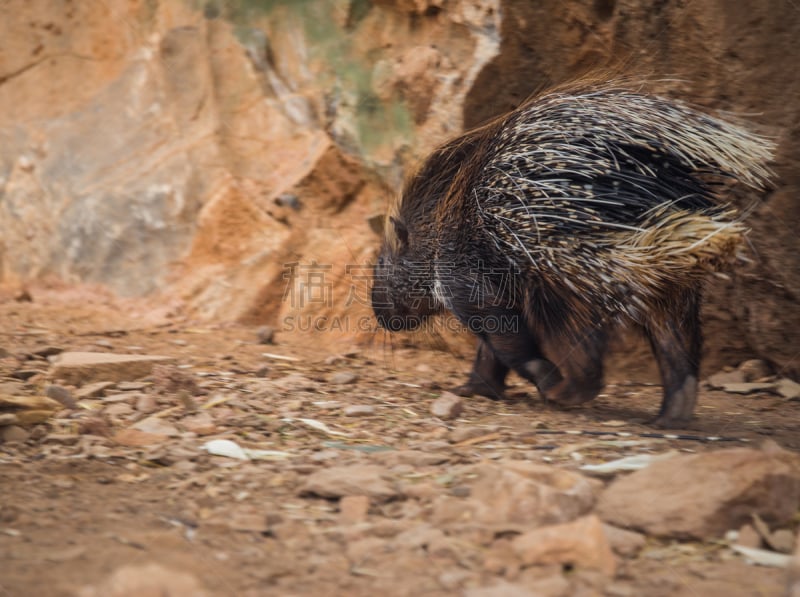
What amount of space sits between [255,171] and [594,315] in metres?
2.69

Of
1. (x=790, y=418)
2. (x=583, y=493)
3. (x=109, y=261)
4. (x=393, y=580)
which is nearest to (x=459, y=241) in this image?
(x=790, y=418)

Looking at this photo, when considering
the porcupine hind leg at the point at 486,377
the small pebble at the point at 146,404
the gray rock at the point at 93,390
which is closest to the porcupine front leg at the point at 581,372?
the porcupine hind leg at the point at 486,377

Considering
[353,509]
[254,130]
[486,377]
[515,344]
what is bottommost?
[353,509]

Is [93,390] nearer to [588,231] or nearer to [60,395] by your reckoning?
[60,395]

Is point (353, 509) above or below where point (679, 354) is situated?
below

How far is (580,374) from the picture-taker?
318cm

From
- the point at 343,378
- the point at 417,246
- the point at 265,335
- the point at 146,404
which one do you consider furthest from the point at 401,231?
Result: the point at 146,404

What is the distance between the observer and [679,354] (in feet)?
9.63

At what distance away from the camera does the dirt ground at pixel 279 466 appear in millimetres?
1515

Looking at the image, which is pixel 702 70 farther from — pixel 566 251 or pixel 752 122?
pixel 566 251

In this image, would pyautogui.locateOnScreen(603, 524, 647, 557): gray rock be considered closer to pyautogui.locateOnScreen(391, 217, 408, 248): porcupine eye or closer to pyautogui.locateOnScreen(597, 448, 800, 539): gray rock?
pyautogui.locateOnScreen(597, 448, 800, 539): gray rock

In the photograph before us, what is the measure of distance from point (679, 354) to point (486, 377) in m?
0.92

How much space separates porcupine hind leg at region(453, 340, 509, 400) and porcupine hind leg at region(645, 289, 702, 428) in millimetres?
782

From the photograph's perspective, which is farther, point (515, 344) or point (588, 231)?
point (515, 344)
